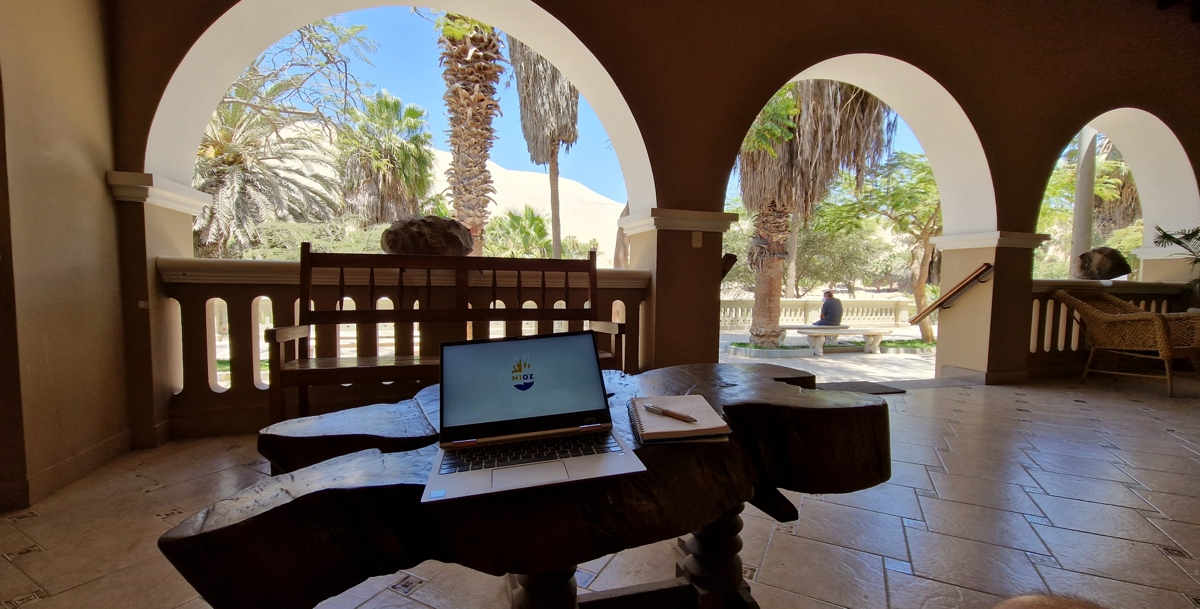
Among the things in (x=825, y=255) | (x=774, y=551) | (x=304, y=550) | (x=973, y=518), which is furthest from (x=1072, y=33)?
(x=825, y=255)

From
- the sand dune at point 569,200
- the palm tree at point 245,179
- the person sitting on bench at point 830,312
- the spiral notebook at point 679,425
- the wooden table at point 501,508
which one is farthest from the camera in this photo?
the sand dune at point 569,200

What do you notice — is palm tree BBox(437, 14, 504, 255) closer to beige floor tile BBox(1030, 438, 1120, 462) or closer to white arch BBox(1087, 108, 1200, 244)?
beige floor tile BBox(1030, 438, 1120, 462)

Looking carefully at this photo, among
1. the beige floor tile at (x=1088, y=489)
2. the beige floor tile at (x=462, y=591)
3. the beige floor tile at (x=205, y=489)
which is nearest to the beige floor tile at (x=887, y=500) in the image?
→ the beige floor tile at (x=1088, y=489)

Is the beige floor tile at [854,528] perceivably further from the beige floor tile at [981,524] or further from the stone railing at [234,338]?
the stone railing at [234,338]

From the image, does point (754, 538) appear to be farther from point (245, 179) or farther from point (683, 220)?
point (245, 179)

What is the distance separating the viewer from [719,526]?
4.42 ft

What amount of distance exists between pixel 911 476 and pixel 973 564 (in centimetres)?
76

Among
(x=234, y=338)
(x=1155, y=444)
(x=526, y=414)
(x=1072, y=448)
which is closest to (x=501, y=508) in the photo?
(x=526, y=414)

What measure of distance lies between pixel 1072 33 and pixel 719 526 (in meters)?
5.84

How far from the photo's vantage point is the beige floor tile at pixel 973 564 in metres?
1.52

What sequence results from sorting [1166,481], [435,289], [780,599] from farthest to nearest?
[435,289] → [1166,481] → [780,599]

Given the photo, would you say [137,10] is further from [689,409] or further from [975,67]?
[975,67]

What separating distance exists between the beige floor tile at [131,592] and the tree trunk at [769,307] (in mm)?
8946

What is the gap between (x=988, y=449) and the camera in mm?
2725
